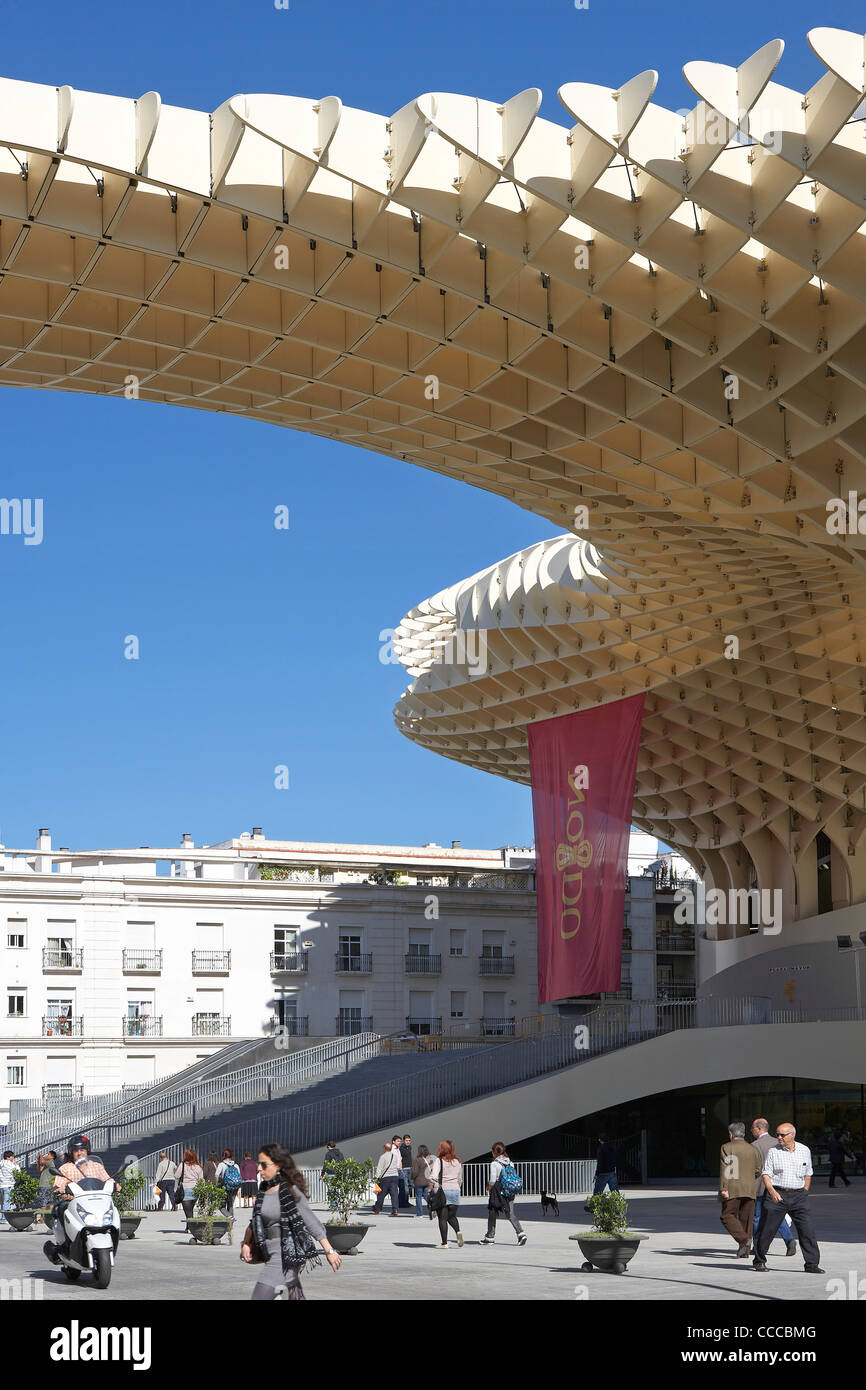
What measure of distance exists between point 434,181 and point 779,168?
4.53m

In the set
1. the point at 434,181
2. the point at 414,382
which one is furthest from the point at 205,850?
the point at 434,181

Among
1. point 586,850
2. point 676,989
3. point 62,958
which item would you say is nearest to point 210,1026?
point 62,958

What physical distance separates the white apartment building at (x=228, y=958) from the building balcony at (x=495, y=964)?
11cm

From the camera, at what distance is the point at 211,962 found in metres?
68.9

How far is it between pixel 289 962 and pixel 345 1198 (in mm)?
44233

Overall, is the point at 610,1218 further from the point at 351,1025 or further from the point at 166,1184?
the point at 351,1025

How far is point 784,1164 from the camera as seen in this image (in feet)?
65.5

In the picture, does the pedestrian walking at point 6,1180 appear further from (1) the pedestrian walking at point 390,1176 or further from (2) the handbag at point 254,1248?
(2) the handbag at point 254,1248

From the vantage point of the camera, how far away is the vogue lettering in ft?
142

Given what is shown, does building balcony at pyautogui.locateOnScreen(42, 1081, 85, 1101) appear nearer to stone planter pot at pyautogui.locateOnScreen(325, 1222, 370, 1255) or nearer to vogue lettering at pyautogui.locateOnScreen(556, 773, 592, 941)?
vogue lettering at pyautogui.locateOnScreen(556, 773, 592, 941)

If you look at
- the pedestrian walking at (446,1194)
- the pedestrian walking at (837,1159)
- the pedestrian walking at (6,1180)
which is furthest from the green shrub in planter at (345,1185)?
the pedestrian walking at (837,1159)

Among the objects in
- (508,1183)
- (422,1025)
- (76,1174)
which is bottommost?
(508,1183)

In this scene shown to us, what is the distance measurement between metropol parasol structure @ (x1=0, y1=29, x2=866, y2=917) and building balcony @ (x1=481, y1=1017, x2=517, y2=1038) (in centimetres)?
3867

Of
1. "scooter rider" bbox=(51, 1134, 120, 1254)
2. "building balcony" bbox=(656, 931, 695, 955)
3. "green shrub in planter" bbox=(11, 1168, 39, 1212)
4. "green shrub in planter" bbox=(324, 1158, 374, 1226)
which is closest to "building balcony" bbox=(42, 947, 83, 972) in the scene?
"building balcony" bbox=(656, 931, 695, 955)
